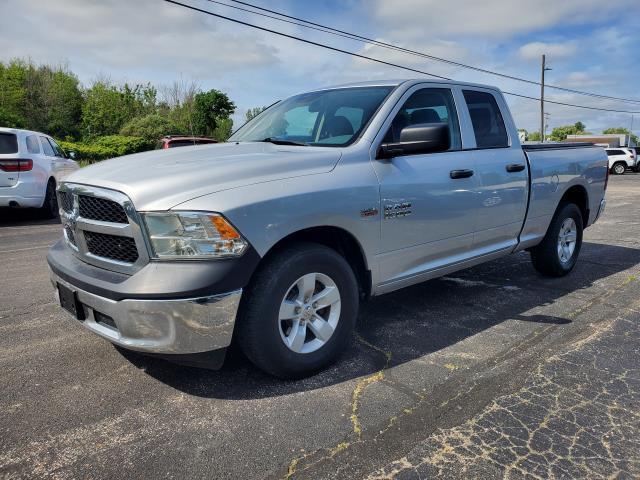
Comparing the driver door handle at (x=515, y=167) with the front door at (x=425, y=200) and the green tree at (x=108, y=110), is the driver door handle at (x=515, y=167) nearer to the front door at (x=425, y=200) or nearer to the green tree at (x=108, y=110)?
the front door at (x=425, y=200)

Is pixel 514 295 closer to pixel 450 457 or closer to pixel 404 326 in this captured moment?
pixel 404 326

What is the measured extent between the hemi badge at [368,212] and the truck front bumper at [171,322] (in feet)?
3.29

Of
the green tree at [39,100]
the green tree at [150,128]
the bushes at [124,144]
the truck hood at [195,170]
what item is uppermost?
the green tree at [39,100]

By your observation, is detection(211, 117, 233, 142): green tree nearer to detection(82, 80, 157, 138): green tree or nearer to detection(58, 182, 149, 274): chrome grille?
detection(82, 80, 157, 138): green tree

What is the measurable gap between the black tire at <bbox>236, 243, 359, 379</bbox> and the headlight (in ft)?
1.04

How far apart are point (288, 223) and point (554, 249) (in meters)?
3.69

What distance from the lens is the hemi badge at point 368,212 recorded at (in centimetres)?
327

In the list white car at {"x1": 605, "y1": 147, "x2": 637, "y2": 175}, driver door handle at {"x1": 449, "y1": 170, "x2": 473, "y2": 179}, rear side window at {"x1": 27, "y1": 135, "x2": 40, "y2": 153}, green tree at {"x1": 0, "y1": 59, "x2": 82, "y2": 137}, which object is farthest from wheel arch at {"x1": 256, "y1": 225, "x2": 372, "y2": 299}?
green tree at {"x1": 0, "y1": 59, "x2": 82, "y2": 137}

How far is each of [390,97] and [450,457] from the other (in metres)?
2.46

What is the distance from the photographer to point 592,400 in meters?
2.93

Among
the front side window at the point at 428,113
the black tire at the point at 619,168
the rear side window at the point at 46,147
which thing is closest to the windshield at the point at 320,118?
the front side window at the point at 428,113

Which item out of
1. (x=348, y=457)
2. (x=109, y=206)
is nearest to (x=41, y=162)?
(x=109, y=206)

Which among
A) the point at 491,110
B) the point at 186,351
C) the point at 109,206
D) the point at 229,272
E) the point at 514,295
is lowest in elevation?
the point at 514,295

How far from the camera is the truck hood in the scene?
2686mm
